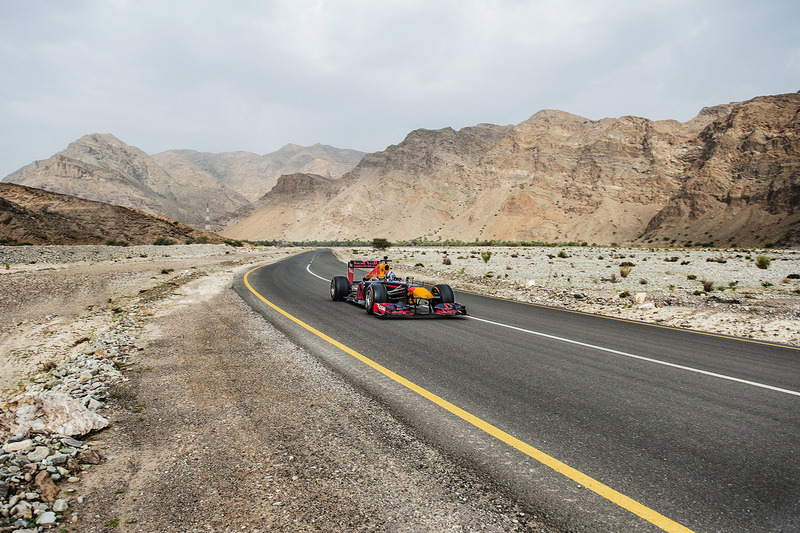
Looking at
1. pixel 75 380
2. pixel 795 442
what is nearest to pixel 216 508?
pixel 75 380

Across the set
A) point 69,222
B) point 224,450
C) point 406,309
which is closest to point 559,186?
point 69,222

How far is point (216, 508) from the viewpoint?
2.79 m

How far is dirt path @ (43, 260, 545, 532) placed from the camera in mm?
2697

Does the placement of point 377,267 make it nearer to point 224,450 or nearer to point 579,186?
point 224,450

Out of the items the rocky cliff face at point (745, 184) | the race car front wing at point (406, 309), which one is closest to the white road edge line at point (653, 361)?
the race car front wing at point (406, 309)

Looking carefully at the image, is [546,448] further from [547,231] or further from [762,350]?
[547,231]

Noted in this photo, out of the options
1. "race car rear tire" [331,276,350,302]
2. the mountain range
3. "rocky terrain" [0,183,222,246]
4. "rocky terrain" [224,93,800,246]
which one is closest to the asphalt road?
"race car rear tire" [331,276,350,302]

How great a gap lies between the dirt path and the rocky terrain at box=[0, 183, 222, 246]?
43.9m

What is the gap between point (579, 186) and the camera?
300 feet

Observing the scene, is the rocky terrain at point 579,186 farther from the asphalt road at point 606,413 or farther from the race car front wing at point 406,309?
the asphalt road at point 606,413

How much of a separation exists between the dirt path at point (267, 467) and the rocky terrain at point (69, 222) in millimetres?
43857

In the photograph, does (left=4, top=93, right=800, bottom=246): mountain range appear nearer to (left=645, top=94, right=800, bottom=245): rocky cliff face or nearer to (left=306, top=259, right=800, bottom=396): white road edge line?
(left=645, top=94, right=800, bottom=245): rocky cliff face

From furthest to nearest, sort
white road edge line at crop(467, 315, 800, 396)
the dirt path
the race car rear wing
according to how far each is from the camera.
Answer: the race car rear wing → white road edge line at crop(467, 315, 800, 396) → the dirt path

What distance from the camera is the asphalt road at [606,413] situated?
2945 millimetres
